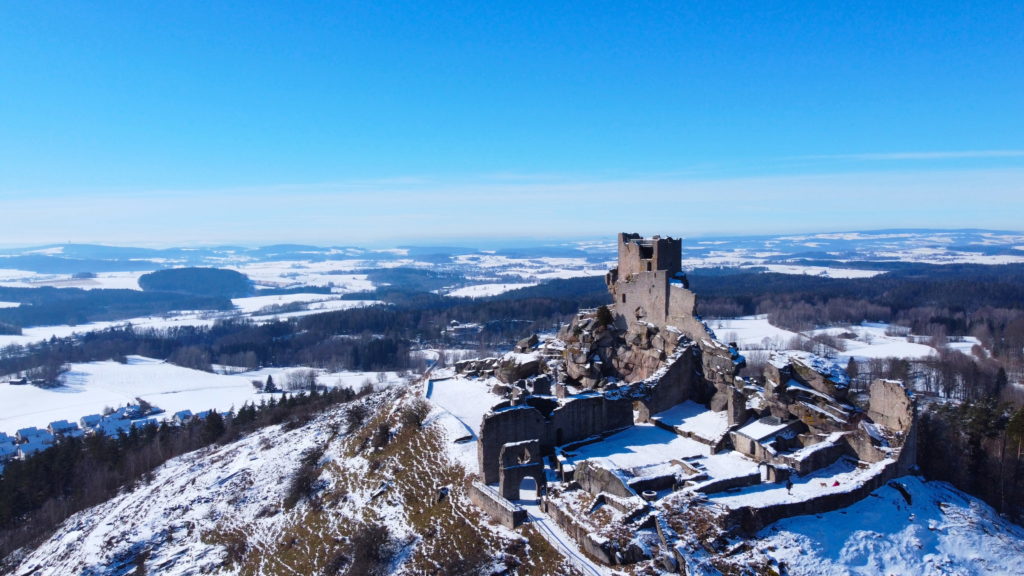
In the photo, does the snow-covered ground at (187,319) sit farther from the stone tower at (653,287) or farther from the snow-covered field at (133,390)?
the stone tower at (653,287)

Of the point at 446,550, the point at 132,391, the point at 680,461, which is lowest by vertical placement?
the point at 132,391

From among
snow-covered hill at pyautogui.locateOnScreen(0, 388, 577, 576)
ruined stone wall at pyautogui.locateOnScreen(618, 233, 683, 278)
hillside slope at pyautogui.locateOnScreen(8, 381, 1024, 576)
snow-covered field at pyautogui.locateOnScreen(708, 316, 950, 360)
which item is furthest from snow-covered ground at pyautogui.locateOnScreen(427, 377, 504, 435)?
snow-covered field at pyautogui.locateOnScreen(708, 316, 950, 360)

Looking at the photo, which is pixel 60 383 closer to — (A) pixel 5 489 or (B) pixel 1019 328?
(A) pixel 5 489

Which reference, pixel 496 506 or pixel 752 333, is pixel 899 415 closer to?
pixel 496 506

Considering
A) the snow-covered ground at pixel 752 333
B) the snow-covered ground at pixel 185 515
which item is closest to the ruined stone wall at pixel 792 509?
the snow-covered ground at pixel 185 515

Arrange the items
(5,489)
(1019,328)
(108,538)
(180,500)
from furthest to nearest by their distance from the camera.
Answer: (1019,328) < (5,489) < (180,500) < (108,538)

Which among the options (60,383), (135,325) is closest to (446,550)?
(60,383)

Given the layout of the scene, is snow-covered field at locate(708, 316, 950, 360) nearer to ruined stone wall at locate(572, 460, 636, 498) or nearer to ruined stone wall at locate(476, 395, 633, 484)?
ruined stone wall at locate(476, 395, 633, 484)
